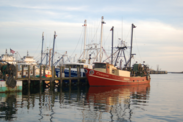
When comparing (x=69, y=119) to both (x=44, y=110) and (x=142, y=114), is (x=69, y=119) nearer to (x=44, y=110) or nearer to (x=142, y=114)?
(x=44, y=110)

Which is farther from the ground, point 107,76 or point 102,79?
point 107,76

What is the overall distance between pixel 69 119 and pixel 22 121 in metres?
2.69

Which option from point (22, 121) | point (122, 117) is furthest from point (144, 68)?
point (22, 121)

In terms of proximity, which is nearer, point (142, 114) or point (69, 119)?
point (69, 119)

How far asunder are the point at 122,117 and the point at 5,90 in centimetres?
1522

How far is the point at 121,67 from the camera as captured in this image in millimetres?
48844

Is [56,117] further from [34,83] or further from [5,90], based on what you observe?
[34,83]

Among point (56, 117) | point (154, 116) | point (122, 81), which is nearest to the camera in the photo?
point (56, 117)

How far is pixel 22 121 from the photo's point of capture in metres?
12.0

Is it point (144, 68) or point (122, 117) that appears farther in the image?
point (144, 68)

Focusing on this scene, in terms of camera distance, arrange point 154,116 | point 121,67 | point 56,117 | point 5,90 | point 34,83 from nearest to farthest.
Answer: point 56,117 → point 154,116 → point 5,90 → point 34,83 → point 121,67

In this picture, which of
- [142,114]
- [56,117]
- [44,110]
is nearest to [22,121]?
[56,117]

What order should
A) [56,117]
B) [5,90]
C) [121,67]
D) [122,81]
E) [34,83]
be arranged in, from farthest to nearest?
[121,67], [122,81], [34,83], [5,90], [56,117]

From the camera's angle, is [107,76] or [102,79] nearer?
[102,79]
